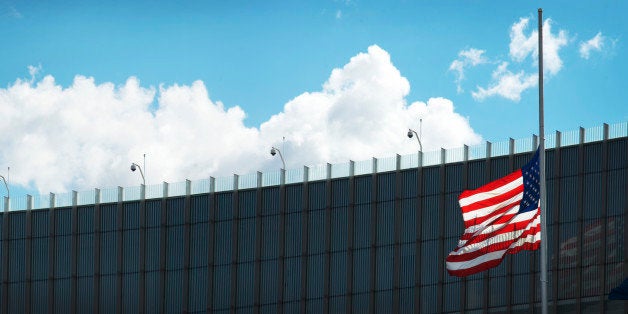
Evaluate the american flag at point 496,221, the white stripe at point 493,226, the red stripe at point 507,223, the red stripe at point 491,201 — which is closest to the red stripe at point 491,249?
the american flag at point 496,221

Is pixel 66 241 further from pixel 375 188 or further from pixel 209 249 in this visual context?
pixel 375 188

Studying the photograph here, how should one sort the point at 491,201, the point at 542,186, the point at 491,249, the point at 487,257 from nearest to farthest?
the point at 542,186 < the point at 491,249 < the point at 487,257 < the point at 491,201

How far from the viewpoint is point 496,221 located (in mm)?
35531

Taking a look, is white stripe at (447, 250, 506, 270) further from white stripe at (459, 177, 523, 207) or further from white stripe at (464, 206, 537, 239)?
white stripe at (459, 177, 523, 207)

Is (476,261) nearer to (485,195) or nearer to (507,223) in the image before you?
(507,223)

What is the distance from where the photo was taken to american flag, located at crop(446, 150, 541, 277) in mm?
35375

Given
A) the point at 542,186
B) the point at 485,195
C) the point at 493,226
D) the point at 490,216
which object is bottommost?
the point at 493,226

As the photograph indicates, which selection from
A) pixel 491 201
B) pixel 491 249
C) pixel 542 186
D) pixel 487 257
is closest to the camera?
pixel 542 186

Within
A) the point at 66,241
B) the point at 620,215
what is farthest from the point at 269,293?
the point at 620,215

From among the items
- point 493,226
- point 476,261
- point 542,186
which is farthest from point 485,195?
point 476,261

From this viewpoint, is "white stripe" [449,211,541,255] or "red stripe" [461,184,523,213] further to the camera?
"red stripe" [461,184,523,213]

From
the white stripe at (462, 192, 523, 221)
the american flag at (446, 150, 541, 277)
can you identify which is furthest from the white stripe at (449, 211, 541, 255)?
the white stripe at (462, 192, 523, 221)

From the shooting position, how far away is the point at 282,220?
64125mm

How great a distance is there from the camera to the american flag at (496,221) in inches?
1393
